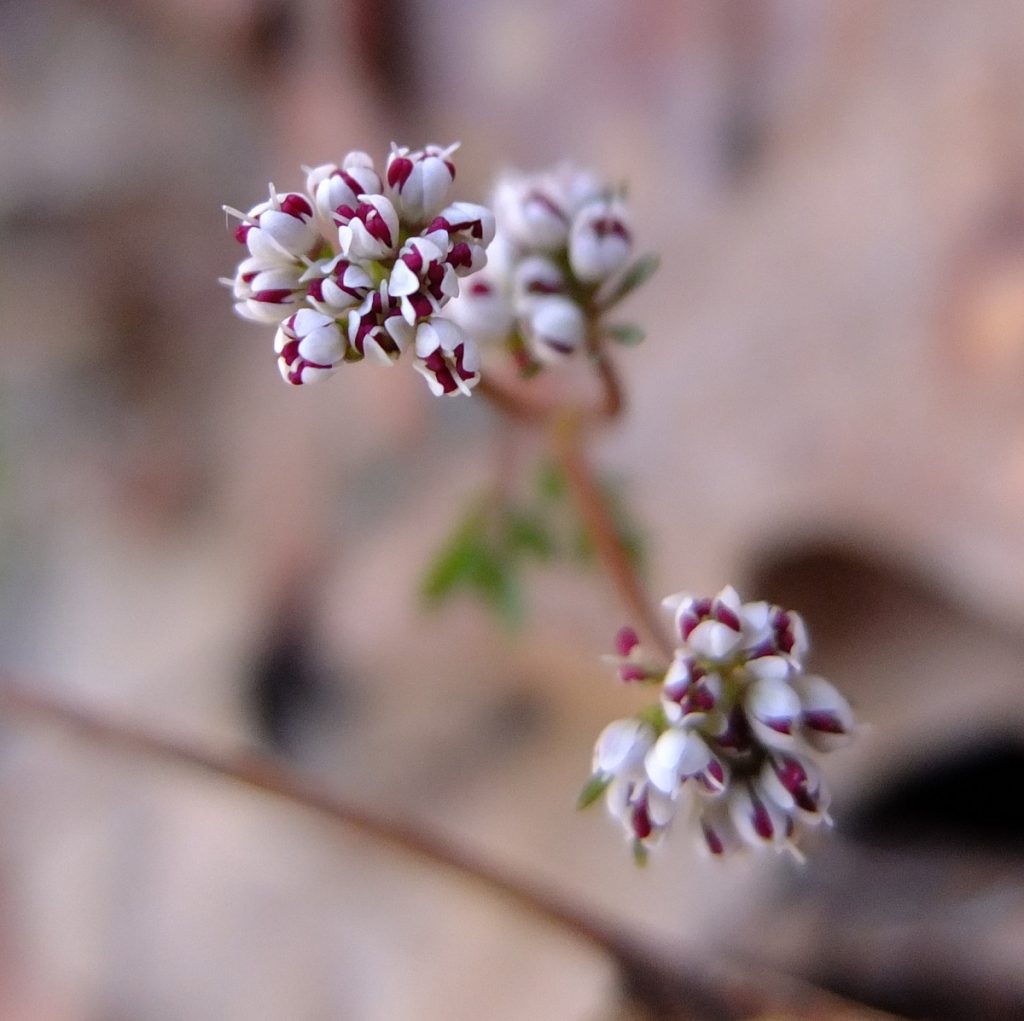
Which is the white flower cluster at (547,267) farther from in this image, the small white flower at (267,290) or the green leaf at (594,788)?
the green leaf at (594,788)

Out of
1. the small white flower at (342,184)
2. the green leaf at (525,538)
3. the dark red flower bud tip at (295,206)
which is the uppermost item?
the green leaf at (525,538)

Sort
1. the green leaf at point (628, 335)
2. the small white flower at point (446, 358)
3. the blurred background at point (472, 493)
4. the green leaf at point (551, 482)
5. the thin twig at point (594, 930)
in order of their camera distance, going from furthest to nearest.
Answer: the blurred background at point (472, 493) → the green leaf at point (551, 482) → the thin twig at point (594, 930) → the green leaf at point (628, 335) → the small white flower at point (446, 358)

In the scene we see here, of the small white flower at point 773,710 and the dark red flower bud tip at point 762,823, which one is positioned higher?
the small white flower at point 773,710

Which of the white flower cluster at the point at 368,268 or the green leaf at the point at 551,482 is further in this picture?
the green leaf at the point at 551,482

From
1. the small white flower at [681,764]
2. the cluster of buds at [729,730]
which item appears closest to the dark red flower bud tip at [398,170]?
the cluster of buds at [729,730]

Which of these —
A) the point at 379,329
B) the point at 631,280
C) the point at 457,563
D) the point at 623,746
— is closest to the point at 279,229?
the point at 379,329

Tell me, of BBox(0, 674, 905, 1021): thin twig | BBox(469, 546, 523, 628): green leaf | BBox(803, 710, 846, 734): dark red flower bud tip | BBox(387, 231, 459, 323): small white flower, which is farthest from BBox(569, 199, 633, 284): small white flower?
BBox(0, 674, 905, 1021): thin twig
